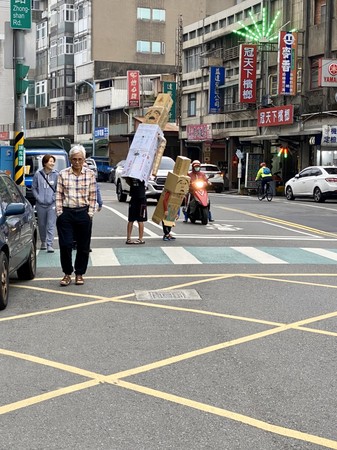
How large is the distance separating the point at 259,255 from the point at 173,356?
7.27 metres

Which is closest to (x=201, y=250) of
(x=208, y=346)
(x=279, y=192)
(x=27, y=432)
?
(x=208, y=346)

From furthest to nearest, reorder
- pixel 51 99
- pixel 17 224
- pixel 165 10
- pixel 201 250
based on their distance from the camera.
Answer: pixel 51 99 → pixel 165 10 → pixel 201 250 → pixel 17 224

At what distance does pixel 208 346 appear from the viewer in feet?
22.1

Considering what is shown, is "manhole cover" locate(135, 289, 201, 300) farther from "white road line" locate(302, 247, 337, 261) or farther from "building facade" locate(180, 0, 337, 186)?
"building facade" locate(180, 0, 337, 186)

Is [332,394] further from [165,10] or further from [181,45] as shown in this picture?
[165,10]

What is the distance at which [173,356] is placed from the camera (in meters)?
6.40

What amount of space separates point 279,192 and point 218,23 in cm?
1732

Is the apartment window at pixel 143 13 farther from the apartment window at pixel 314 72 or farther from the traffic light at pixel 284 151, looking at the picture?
the traffic light at pixel 284 151

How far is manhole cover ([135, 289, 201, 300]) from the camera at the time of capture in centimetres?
920

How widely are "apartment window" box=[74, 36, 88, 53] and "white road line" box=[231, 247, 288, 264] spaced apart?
65739 mm

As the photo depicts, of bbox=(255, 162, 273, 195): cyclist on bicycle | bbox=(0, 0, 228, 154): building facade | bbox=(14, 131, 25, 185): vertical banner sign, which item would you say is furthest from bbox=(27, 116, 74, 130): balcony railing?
bbox=(14, 131, 25, 185): vertical banner sign

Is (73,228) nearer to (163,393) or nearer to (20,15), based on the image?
(163,393)

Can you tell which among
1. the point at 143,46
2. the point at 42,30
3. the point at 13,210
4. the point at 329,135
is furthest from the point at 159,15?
the point at 13,210

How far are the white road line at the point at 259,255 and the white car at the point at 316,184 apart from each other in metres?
18.1
